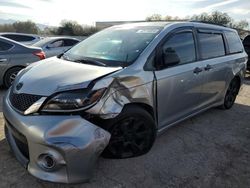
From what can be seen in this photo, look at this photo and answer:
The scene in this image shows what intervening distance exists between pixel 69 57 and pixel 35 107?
1.31 meters

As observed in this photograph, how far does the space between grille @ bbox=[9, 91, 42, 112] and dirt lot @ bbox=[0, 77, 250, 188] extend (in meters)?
0.75

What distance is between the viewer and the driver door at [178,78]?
3.46 m

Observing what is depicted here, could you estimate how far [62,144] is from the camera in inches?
96.8

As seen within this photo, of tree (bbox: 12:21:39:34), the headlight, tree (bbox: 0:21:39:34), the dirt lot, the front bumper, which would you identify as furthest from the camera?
tree (bbox: 12:21:39:34)

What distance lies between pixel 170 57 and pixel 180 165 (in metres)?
1.35

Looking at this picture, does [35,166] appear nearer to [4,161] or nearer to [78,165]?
[78,165]

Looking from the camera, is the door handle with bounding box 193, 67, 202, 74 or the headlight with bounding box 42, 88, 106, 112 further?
the door handle with bounding box 193, 67, 202, 74

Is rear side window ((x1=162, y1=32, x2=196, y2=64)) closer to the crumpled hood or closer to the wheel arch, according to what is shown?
the wheel arch

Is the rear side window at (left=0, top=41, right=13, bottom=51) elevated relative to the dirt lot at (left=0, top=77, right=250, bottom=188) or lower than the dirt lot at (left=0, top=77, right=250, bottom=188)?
elevated

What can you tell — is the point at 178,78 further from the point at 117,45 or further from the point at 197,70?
the point at 117,45

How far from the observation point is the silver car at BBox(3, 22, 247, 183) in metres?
2.53

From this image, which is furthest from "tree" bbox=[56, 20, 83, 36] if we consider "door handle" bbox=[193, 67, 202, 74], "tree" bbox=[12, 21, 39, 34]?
"door handle" bbox=[193, 67, 202, 74]

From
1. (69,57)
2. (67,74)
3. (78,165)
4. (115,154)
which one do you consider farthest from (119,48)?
(78,165)

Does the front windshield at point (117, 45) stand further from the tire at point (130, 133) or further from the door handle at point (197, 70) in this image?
the door handle at point (197, 70)
